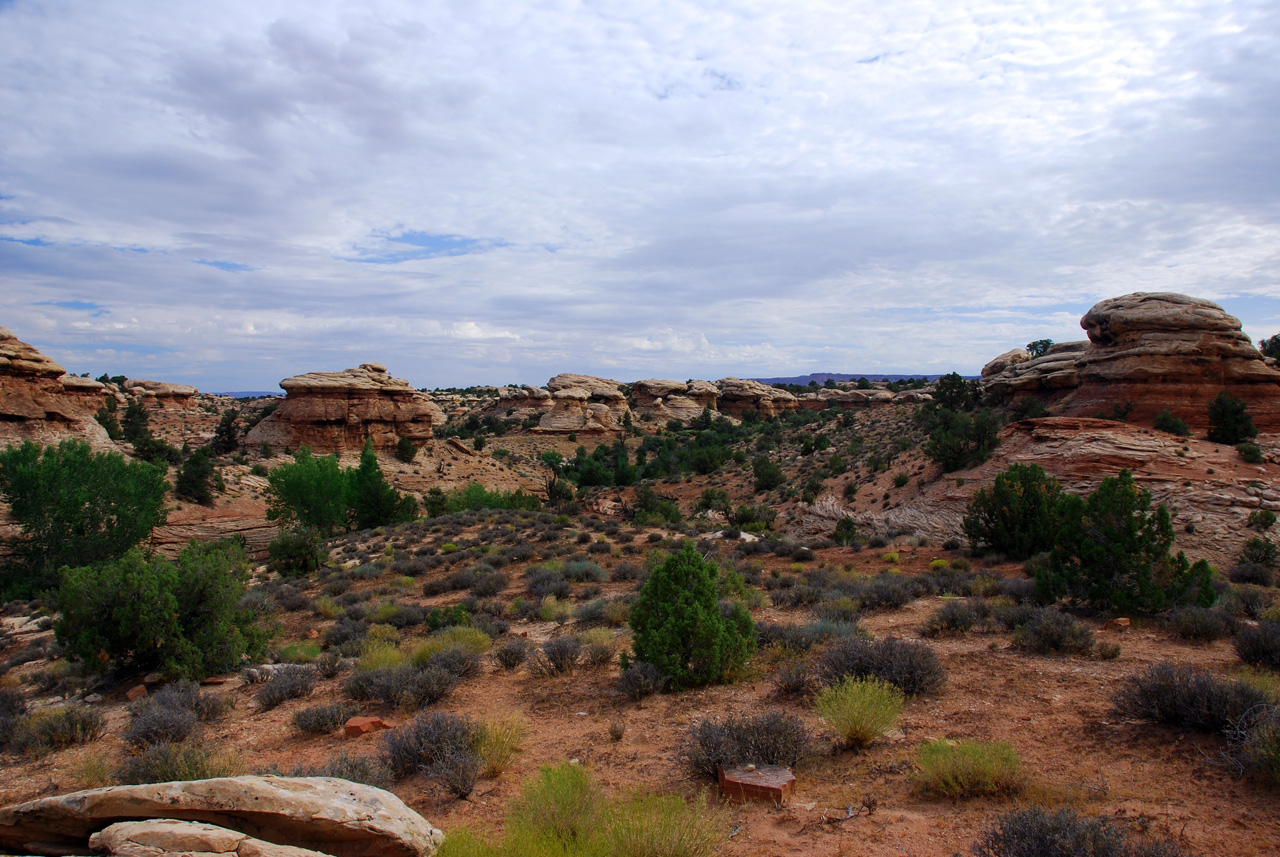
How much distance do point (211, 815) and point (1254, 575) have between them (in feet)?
60.6

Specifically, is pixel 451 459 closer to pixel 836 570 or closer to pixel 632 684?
pixel 836 570

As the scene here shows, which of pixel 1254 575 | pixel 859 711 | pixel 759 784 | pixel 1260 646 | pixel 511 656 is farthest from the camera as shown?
pixel 1254 575

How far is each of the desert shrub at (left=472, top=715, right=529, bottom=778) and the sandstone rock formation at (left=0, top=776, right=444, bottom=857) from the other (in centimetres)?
188

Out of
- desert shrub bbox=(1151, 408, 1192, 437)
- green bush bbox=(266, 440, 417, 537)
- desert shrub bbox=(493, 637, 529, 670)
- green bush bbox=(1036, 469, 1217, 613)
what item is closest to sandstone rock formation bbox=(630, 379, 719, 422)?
green bush bbox=(266, 440, 417, 537)

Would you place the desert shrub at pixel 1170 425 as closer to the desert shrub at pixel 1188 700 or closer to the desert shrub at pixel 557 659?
the desert shrub at pixel 1188 700

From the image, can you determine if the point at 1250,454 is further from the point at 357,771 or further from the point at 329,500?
the point at 329,500

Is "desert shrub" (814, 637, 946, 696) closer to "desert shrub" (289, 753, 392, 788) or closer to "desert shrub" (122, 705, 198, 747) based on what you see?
"desert shrub" (289, 753, 392, 788)

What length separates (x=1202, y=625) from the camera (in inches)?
287

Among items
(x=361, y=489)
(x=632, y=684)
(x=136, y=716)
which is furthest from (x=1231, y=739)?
(x=361, y=489)

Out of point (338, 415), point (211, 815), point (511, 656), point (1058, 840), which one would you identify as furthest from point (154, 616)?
point (338, 415)

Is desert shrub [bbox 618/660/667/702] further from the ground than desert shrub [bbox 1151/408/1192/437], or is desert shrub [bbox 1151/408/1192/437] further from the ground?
desert shrub [bbox 1151/408/1192/437]

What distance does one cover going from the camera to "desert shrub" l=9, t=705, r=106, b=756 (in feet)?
20.2

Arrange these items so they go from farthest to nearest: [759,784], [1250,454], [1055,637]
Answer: [1250,454], [1055,637], [759,784]

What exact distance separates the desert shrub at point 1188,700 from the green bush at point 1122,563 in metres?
4.10
